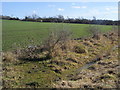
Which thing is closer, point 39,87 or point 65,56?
point 39,87

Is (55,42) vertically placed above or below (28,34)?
below

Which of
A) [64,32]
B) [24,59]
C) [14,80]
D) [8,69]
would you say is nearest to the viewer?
[14,80]

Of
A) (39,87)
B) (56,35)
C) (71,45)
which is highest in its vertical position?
(56,35)

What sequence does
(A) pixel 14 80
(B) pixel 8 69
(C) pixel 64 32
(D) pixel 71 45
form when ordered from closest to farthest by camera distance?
1. (A) pixel 14 80
2. (B) pixel 8 69
3. (C) pixel 64 32
4. (D) pixel 71 45

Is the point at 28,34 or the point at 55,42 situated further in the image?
the point at 28,34

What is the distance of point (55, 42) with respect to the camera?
62.0 feet

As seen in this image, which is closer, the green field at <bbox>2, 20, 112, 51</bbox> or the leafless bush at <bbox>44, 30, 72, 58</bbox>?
the leafless bush at <bbox>44, 30, 72, 58</bbox>

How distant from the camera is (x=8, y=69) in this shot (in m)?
13.6

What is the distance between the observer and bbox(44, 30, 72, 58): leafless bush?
721 inches

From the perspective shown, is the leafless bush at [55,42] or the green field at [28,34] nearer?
the leafless bush at [55,42]

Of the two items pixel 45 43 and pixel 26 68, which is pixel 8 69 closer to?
pixel 26 68

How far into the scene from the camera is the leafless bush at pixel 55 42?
60.1ft

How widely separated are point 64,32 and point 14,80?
34.7ft

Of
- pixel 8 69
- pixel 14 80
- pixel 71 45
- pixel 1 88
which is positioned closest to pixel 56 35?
pixel 71 45
